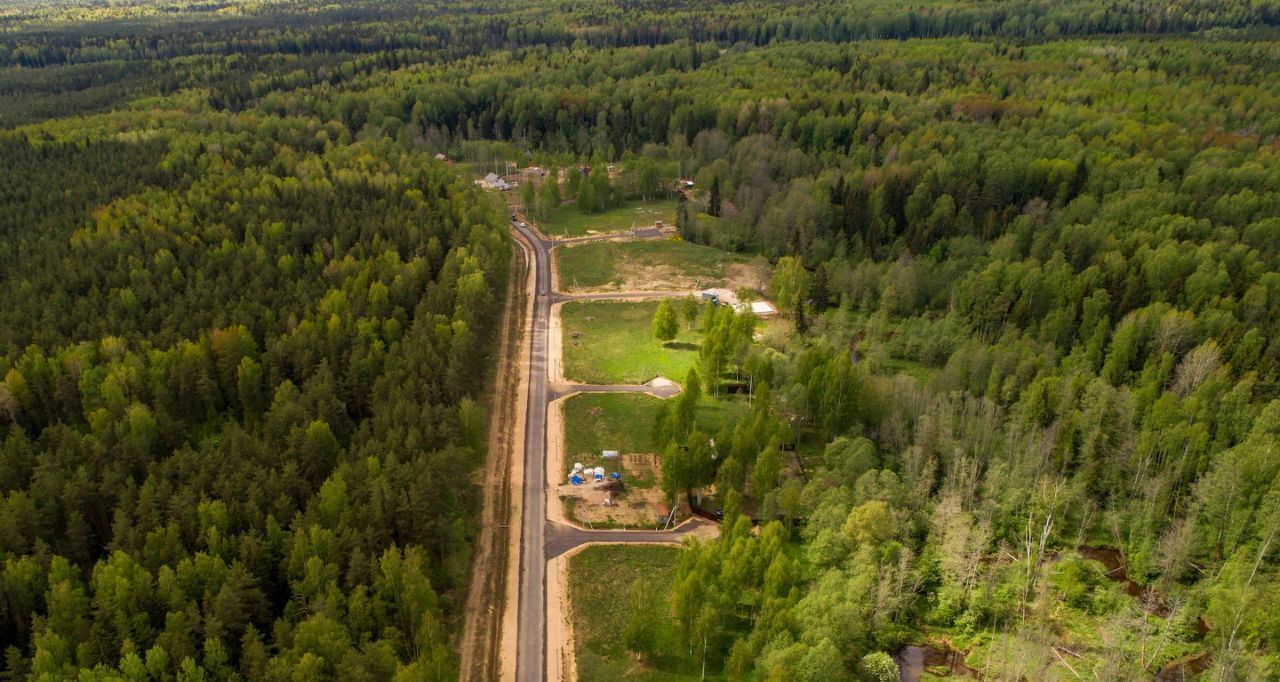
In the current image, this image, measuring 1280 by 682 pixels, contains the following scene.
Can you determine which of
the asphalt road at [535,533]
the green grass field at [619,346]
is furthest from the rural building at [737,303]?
the asphalt road at [535,533]

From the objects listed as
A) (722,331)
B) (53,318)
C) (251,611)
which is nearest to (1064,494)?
(722,331)

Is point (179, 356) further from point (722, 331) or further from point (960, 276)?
point (960, 276)

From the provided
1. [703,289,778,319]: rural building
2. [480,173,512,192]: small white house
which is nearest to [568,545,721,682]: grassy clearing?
[703,289,778,319]: rural building

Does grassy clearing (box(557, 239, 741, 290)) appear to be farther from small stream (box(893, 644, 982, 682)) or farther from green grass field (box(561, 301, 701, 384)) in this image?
small stream (box(893, 644, 982, 682))

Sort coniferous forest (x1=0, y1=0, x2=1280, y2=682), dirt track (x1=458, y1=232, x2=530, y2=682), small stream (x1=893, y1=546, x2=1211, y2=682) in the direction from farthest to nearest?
1. dirt track (x1=458, y1=232, x2=530, y2=682)
2. small stream (x1=893, y1=546, x2=1211, y2=682)
3. coniferous forest (x1=0, y1=0, x2=1280, y2=682)

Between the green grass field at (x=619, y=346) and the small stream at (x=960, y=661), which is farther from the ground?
the green grass field at (x=619, y=346)

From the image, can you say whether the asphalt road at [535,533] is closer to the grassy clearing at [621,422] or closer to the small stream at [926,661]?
the grassy clearing at [621,422]
